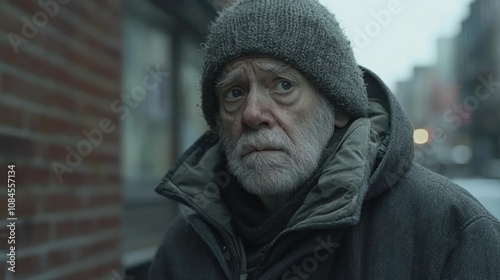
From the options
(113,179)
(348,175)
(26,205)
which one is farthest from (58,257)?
(348,175)

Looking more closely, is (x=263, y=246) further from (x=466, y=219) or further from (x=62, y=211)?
(x=62, y=211)

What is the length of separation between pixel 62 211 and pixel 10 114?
2.00 ft

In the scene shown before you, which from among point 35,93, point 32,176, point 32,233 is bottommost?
point 32,233

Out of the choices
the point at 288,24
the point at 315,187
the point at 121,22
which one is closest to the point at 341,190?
the point at 315,187

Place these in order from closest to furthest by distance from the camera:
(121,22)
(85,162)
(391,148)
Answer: (391,148)
(85,162)
(121,22)

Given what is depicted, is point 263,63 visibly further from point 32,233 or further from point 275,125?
point 32,233

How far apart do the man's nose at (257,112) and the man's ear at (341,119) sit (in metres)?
0.27

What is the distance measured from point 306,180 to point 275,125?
0.21 m

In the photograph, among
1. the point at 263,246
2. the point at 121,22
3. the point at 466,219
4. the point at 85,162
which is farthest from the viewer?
the point at 121,22

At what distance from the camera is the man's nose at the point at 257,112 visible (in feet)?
6.70

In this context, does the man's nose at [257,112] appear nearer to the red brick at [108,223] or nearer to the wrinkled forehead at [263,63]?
the wrinkled forehead at [263,63]

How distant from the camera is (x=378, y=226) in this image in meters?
1.89

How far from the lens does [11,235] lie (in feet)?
7.84

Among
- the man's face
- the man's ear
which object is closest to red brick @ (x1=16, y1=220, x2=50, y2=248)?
the man's face
